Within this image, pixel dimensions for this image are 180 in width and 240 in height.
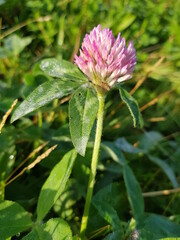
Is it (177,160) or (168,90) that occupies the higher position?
(168,90)

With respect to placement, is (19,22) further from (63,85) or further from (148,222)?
(148,222)

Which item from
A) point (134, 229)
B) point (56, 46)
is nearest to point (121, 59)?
point (134, 229)

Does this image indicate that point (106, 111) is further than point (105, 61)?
Yes

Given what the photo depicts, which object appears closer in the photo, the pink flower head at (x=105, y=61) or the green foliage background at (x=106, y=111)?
the pink flower head at (x=105, y=61)
